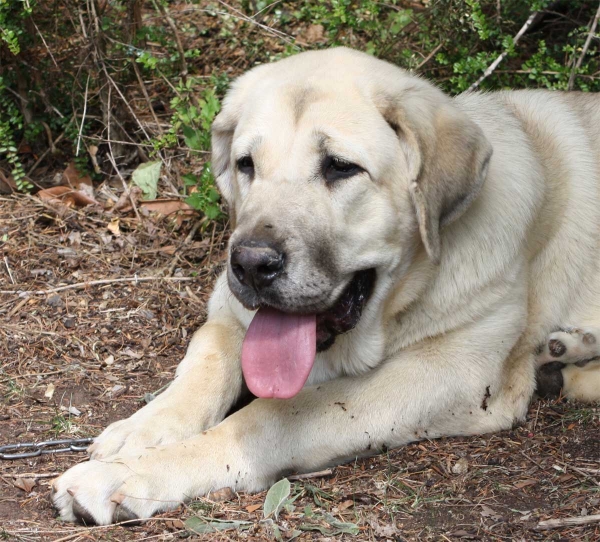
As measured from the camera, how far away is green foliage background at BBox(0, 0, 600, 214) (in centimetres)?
549

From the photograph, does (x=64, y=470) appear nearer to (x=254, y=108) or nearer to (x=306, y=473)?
(x=306, y=473)

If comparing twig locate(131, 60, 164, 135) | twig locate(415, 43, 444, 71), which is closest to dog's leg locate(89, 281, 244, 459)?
twig locate(131, 60, 164, 135)

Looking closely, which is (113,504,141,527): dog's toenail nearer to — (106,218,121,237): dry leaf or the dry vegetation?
the dry vegetation

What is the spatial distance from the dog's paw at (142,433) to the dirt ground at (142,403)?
192 mm

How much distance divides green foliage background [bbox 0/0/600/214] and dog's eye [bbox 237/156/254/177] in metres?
1.56

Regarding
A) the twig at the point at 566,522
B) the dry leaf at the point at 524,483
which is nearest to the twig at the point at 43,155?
the dry leaf at the point at 524,483

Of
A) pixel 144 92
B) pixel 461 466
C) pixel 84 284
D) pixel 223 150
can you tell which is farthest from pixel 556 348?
pixel 144 92

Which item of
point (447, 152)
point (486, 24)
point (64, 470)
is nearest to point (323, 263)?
point (447, 152)

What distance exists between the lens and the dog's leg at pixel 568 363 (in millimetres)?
3945

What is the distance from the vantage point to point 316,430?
3.47 m

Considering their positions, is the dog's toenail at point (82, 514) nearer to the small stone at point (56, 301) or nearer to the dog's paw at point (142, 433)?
the dog's paw at point (142, 433)

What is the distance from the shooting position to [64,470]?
11.2 feet

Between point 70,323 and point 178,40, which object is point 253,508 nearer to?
point 70,323

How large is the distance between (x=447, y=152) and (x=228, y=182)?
1.11m
